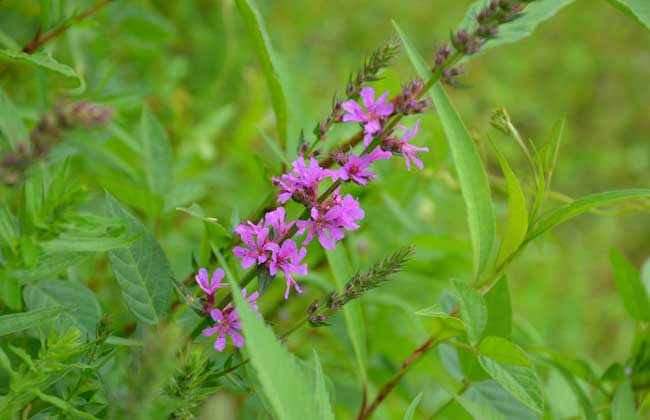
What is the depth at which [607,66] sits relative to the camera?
473cm

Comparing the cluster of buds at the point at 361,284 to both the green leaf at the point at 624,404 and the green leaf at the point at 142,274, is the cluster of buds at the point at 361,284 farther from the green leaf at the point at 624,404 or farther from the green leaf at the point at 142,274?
the green leaf at the point at 624,404

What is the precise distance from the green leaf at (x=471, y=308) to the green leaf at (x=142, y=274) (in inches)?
15.6

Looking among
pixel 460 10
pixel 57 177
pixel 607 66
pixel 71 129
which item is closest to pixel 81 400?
pixel 57 177

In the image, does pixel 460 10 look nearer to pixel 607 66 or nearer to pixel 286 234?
pixel 607 66

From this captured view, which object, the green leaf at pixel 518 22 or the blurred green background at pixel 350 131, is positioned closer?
the green leaf at pixel 518 22

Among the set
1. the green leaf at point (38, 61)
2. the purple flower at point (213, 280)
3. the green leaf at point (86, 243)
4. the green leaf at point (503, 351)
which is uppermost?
the green leaf at point (38, 61)

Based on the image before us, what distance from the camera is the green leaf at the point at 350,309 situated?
3.44ft

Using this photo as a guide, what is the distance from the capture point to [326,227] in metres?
0.86

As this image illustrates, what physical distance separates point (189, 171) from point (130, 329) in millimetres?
976

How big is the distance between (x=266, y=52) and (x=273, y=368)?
21.2 inches

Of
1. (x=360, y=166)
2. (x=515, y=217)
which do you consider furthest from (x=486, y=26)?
(x=515, y=217)

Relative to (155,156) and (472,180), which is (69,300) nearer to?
(155,156)

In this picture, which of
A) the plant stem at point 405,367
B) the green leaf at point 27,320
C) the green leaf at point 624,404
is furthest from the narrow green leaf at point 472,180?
the green leaf at point 27,320

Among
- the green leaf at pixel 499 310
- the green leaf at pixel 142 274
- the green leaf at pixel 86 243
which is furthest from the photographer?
the green leaf at pixel 499 310
